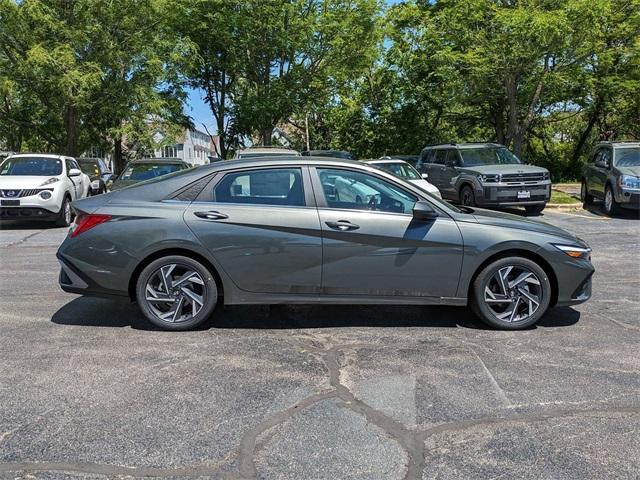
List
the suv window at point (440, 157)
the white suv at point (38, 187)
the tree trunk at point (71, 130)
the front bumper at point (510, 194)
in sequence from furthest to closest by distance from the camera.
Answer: the tree trunk at point (71, 130), the suv window at point (440, 157), the front bumper at point (510, 194), the white suv at point (38, 187)

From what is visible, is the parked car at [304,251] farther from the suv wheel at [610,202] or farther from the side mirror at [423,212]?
the suv wheel at [610,202]

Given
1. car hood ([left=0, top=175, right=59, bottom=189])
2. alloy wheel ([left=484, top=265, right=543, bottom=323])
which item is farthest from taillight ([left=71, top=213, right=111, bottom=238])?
car hood ([left=0, top=175, right=59, bottom=189])

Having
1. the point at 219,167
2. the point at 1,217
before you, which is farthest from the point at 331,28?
the point at 219,167

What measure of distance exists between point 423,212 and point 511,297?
1.10 meters

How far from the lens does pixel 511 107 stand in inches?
868

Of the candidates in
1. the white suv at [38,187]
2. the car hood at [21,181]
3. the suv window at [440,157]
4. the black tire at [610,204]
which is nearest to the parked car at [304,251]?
the white suv at [38,187]

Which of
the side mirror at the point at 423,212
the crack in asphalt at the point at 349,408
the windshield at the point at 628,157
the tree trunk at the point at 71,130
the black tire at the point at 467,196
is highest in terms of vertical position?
the tree trunk at the point at 71,130

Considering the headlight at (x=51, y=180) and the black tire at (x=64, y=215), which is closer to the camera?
the headlight at (x=51, y=180)

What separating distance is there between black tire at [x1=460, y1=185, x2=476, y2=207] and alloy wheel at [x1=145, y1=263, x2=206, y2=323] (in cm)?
1048

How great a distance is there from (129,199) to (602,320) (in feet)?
14.8

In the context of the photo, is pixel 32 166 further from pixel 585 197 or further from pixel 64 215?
pixel 585 197

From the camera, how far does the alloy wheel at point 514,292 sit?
5211 millimetres

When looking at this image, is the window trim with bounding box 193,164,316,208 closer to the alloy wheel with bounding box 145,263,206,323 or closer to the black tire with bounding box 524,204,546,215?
the alloy wheel with bounding box 145,263,206,323

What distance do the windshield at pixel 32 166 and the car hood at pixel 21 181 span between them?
0.41m
